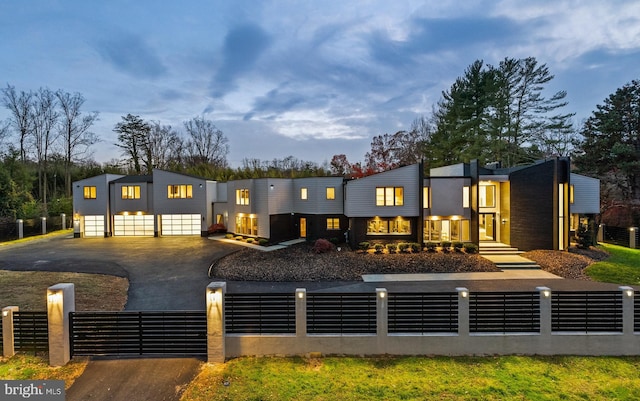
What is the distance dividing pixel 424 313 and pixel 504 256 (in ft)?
42.5

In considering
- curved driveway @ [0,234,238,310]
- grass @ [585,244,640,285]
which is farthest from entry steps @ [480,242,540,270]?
curved driveway @ [0,234,238,310]

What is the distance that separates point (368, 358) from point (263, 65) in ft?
95.8

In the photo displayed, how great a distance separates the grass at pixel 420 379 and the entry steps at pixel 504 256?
866 cm

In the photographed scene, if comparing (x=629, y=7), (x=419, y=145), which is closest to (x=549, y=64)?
(x=629, y=7)

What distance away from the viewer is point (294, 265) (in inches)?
599

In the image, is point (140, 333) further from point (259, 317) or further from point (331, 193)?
point (331, 193)

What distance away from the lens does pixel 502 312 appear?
691 centimetres

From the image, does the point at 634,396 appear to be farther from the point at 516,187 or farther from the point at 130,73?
the point at 130,73

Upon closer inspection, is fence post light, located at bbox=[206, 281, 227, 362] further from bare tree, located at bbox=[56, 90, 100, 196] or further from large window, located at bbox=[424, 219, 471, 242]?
bare tree, located at bbox=[56, 90, 100, 196]

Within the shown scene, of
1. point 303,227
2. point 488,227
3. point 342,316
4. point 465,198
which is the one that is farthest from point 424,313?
point 303,227

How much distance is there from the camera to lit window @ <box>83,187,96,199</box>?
→ 985 inches

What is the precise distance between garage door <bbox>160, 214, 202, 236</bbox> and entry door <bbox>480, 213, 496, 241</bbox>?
77.4 ft

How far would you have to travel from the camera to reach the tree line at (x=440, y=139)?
80.8 ft

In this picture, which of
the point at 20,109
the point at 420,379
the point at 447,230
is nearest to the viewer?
the point at 420,379
